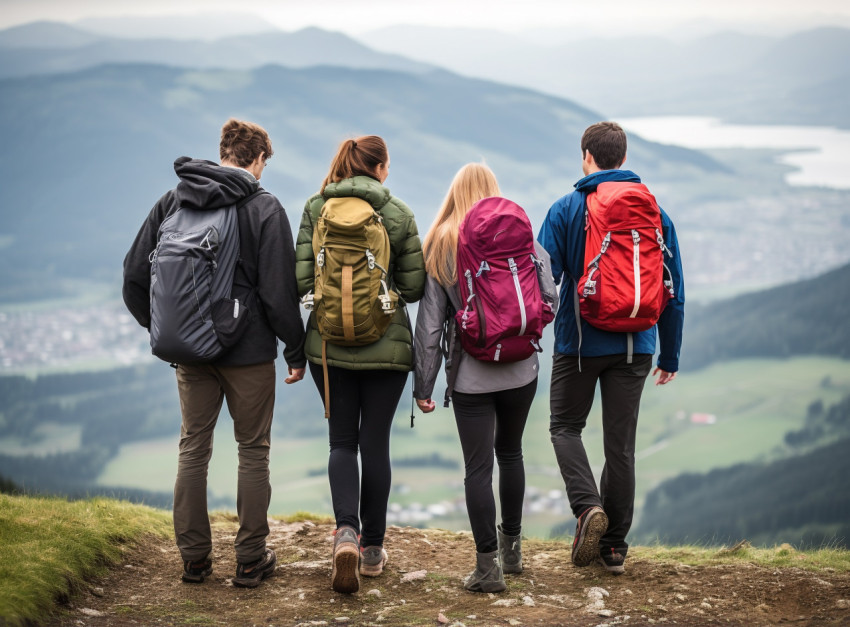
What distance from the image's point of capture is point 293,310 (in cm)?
484

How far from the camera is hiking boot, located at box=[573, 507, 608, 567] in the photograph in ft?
16.1

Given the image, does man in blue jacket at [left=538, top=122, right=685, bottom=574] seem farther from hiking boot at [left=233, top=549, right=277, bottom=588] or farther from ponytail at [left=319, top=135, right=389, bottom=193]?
hiking boot at [left=233, top=549, right=277, bottom=588]

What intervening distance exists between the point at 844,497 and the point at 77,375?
126332 mm

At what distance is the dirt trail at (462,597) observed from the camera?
4.52 meters

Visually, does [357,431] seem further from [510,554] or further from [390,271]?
[510,554]

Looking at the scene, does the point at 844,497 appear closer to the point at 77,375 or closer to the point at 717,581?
the point at 717,581

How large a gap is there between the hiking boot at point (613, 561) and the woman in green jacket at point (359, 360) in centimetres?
150

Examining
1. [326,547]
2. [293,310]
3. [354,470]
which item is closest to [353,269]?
[293,310]

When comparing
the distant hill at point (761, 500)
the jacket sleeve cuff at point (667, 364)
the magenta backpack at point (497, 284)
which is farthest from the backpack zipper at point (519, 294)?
the distant hill at point (761, 500)

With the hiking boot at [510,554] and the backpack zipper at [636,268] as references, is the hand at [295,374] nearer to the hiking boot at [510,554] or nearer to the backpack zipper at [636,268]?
the hiking boot at [510,554]

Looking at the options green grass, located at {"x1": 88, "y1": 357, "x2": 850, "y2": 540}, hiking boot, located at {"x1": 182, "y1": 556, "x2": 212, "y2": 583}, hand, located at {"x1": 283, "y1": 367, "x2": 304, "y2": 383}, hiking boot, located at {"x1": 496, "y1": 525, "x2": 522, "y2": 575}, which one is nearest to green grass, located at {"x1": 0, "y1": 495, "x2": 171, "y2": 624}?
hiking boot, located at {"x1": 182, "y1": 556, "x2": 212, "y2": 583}

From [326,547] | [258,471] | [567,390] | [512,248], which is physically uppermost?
[512,248]

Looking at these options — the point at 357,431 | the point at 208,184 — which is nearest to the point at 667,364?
the point at 357,431

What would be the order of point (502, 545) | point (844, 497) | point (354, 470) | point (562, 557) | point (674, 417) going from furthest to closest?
point (674, 417), point (844, 497), point (562, 557), point (502, 545), point (354, 470)
